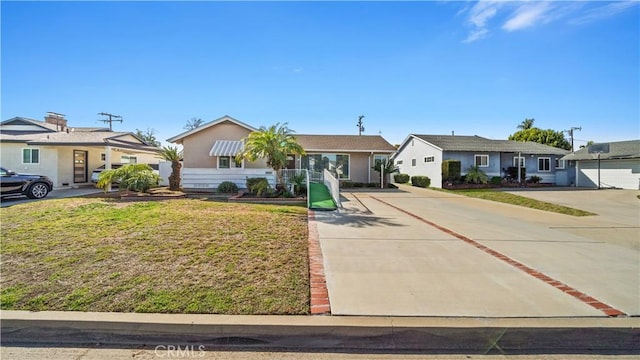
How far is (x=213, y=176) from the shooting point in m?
16.2

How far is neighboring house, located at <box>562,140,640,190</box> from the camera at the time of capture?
2369 cm

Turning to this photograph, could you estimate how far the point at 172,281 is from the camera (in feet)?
13.5

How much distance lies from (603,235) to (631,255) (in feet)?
7.48

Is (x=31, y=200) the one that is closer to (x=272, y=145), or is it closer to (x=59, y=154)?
(x=59, y=154)

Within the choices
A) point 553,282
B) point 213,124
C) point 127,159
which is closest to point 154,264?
point 553,282

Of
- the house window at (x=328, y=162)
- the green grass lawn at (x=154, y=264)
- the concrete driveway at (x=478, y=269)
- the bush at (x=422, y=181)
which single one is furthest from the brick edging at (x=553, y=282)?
the bush at (x=422, y=181)

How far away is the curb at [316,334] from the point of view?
9.95 feet

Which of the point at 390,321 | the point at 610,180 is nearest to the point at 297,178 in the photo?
the point at 390,321

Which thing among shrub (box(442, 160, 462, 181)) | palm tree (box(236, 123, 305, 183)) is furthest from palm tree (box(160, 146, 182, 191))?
shrub (box(442, 160, 462, 181))

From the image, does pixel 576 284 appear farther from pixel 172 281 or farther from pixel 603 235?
pixel 172 281

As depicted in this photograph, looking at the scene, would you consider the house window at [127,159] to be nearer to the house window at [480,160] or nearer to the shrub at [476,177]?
the shrub at [476,177]

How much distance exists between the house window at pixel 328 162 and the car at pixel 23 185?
49.1 ft

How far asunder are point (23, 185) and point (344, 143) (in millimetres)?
19001

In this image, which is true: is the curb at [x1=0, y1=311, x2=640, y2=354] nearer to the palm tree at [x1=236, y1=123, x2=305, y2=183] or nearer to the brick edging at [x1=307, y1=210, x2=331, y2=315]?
the brick edging at [x1=307, y1=210, x2=331, y2=315]
